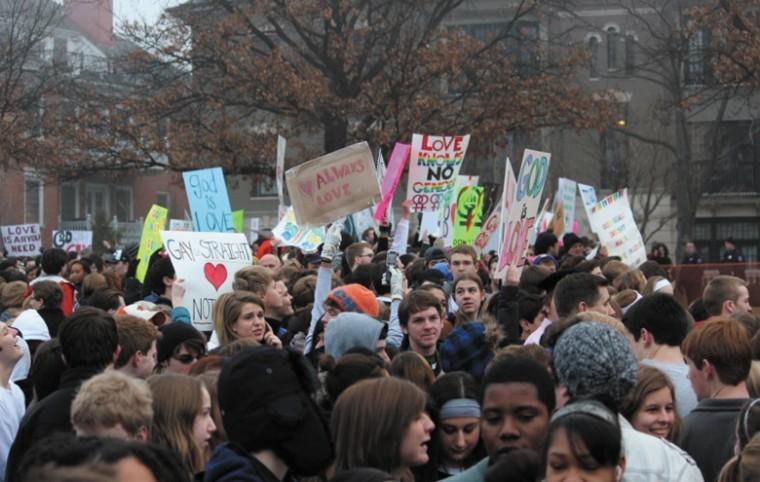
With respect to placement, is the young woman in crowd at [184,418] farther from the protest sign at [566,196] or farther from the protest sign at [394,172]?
the protest sign at [566,196]

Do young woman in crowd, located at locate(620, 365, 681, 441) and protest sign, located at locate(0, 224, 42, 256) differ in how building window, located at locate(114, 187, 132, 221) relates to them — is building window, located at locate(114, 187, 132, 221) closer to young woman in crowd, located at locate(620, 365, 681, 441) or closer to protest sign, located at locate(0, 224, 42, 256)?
protest sign, located at locate(0, 224, 42, 256)

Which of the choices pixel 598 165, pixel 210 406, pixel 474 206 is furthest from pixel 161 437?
pixel 598 165

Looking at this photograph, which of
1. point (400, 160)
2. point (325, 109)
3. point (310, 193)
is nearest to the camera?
point (310, 193)

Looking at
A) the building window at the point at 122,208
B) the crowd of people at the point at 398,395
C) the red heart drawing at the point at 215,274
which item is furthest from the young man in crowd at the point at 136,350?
the building window at the point at 122,208

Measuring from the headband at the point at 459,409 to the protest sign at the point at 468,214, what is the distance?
511 inches

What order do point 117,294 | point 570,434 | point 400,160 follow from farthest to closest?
point 400,160
point 117,294
point 570,434

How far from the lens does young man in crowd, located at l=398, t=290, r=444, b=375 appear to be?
785cm

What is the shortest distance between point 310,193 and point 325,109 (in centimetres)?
1921

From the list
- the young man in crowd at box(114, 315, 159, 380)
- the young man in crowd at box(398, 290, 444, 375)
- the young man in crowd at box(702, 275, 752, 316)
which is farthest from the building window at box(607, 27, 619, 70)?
the young man in crowd at box(114, 315, 159, 380)

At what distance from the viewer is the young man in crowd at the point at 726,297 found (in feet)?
28.6

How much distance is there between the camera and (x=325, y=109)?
29750 mm

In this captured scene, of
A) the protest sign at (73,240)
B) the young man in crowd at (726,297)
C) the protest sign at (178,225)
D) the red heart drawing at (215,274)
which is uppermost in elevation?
the protest sign at (178,225)

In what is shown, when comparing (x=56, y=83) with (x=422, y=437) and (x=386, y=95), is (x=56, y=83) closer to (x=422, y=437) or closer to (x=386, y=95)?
(x=386, y=95)

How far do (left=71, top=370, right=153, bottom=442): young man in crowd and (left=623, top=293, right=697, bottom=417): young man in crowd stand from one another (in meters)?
2.68
